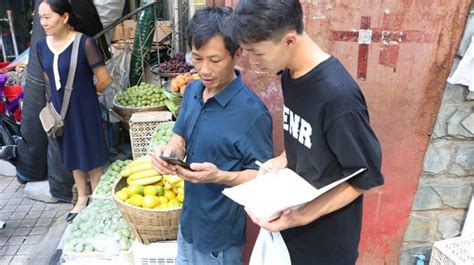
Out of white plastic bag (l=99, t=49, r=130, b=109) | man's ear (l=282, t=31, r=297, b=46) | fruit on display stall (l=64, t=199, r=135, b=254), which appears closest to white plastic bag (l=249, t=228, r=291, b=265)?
man's ear (l=282, t=31, r=297, b=46)

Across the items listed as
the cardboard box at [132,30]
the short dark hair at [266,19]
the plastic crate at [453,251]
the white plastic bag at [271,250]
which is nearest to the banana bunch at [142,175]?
the white plastic bag at [271,250]

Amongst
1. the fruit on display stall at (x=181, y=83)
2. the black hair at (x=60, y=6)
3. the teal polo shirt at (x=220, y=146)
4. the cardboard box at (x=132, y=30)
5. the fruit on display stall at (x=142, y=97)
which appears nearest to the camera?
the teal polo shirt at (x=220, y=146)

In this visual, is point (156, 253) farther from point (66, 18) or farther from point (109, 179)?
point (66, 18)

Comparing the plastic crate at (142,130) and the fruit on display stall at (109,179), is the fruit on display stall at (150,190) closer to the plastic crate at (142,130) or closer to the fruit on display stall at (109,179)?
the fruit on display stall at (109,179)

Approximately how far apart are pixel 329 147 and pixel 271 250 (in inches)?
22.2

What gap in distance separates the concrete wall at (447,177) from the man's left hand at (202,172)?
1602mm

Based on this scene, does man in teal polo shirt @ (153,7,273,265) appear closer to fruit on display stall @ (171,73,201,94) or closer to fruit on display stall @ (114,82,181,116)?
fruit on display stall @ (171,73,201,94)

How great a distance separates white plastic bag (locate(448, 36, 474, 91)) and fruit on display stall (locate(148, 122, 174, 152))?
84.5 inches

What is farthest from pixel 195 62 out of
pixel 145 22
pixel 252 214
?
pixel 145 22

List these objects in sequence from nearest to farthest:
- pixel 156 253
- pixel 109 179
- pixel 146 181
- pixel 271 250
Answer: pixel 271 250 → pixel 156 253 → pixel 146 181 → pixel 109 179

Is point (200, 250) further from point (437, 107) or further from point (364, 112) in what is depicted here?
point (437, 107)

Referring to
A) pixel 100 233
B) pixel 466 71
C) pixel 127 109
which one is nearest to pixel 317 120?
pixel 466 71

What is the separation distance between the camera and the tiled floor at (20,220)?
3.78m

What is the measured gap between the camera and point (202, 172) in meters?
1.82
